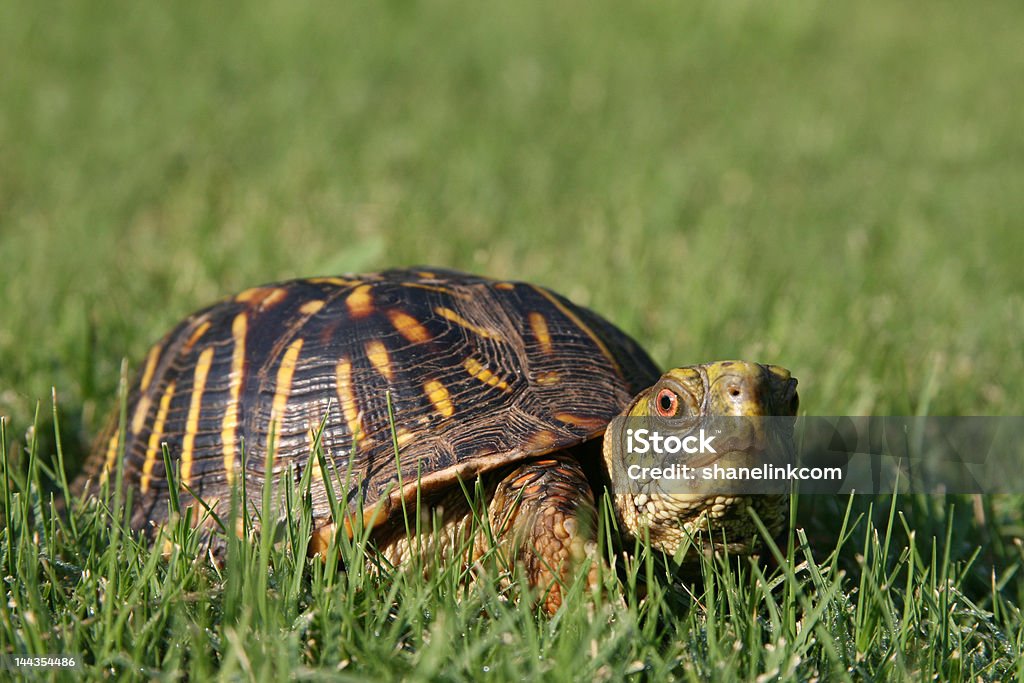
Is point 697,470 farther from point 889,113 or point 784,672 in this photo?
point 889,113

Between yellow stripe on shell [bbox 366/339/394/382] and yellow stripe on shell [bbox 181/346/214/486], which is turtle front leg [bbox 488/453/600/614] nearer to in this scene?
yellow stripe on shell [bbox 366/339/394/382]

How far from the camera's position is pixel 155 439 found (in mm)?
2477

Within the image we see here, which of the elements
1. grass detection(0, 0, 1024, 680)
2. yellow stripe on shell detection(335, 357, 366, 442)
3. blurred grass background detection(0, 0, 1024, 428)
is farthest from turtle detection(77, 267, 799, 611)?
blurred grass background detection(0, 0, 1024, 428)

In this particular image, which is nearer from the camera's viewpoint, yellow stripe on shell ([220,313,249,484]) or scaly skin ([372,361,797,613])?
scaly skin ([372,361,797,613])

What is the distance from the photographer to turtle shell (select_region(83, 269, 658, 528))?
2150mm

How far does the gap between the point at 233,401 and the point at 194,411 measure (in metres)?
0.13

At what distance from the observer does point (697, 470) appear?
1888 millimetres

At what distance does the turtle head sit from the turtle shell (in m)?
0.18

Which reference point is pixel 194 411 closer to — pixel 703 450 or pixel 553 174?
pixel 703 450

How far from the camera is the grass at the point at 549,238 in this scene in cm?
A: 178

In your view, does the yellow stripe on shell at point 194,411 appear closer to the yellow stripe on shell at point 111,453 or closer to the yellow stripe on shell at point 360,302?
the yellow stripe on shell at point 111,453

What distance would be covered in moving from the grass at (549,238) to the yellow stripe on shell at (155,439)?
163 mm

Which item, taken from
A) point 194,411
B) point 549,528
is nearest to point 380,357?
point 194,411

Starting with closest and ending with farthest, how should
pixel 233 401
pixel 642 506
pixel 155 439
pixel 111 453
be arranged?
pixel 642 506 → pixel 233 401 → pixel 155 439 → pixel 111 453
